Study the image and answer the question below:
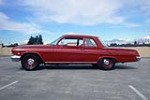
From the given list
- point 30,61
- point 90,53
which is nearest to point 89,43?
point 90,53

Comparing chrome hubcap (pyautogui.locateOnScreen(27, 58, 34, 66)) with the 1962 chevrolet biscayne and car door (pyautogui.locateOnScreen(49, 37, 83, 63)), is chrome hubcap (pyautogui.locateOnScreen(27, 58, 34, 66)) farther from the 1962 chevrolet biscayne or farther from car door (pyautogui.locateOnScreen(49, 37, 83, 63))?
car door (pyautogui.locateOnScreen(49, 37, 83, 63))

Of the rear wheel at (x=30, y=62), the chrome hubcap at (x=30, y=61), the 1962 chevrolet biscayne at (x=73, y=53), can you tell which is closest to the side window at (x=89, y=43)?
the 1962 chevrolet biscayne at (x=73, y=53)

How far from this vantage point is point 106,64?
41.7 ft

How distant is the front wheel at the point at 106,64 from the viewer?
1269cm

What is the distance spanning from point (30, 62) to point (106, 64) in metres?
3.83

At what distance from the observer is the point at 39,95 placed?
21.1 feet

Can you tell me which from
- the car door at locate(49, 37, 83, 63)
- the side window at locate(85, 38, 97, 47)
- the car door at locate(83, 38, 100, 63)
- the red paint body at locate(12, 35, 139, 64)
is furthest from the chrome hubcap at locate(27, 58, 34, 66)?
the side window at locate(85, 38, 97, 47)

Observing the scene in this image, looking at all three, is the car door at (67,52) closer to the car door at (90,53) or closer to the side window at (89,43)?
the car door at (90,53)

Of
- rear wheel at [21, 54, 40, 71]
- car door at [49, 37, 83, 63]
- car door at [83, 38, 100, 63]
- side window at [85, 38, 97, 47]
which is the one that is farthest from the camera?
side window at [85, 38, 97, 47]

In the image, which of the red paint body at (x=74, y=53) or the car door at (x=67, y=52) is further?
the car door at (x=67, y=52)

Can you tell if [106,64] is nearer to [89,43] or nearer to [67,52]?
[89,43]

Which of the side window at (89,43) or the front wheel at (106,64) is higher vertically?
the side window at (89,43)

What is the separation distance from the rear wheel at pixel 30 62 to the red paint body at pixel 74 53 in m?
0.24

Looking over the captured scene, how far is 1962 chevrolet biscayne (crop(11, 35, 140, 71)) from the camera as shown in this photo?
12312 mm
